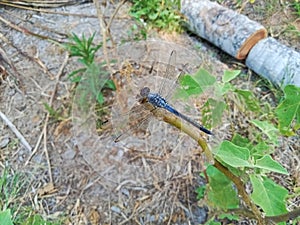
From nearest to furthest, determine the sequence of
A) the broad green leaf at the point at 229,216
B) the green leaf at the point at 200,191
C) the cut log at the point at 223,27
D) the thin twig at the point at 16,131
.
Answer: the broad green leaf at the point at 229,216, the green leaf at the point at 200,191, the thin twig at the point at 16,131, the cut log at the point at 223,27

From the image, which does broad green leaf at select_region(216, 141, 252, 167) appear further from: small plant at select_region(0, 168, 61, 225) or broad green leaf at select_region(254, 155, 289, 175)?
small plant at select_region(0, 168, 61, 225)

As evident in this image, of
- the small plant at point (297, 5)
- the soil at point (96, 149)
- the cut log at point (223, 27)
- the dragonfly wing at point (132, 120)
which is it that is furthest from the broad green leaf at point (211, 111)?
the small plant at point (297, 5)

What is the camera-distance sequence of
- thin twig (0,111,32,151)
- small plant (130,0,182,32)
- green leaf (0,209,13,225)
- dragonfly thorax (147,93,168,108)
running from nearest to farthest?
green leaf (0,209,13,225)
dragonfly thorax (147,93,168,108)
thin twig (0,111,32,151)
small plant (130,0,182,32)

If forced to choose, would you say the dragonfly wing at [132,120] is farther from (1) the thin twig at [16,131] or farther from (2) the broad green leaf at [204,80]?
(1) the thin twig at [16,131]

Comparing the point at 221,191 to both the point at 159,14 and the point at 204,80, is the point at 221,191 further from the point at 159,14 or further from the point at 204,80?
the point at 159,14

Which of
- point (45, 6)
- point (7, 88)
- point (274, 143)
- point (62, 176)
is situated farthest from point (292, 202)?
point (45, 6)

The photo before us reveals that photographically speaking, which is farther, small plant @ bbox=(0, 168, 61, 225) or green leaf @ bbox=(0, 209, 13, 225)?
small plant @ bbox=(0, 168, 61, 225)

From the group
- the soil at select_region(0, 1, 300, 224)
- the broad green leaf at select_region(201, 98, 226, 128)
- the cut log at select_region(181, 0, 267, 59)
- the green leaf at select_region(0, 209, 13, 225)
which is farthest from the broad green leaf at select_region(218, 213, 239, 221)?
the cut log at select_region(181, 0, 267, 59)
